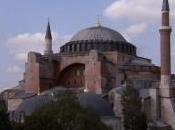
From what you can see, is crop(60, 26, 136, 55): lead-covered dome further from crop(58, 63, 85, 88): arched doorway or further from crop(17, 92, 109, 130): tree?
crop(17, 92, 109, 130): tree

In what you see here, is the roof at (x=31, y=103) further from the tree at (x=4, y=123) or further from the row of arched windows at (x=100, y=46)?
the tree at (x=4, y=123)

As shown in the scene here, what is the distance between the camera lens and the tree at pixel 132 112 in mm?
29062

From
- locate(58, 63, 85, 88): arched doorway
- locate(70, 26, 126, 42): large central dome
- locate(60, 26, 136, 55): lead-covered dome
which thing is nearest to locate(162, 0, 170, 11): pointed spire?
locate(60, 26, 136, 55): lead-covered dome

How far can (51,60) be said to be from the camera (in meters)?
37.4

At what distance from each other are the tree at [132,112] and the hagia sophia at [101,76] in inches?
37.2

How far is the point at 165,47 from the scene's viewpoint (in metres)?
33.2

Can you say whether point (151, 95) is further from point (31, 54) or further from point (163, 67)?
point (31, 54)

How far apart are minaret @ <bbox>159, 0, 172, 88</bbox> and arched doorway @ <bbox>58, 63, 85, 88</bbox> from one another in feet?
18.7

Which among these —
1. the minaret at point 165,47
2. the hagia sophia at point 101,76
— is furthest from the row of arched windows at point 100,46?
the minaret at point 165,47

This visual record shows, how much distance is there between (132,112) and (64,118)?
8.52 metres

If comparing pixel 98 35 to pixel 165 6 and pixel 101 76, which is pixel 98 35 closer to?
pixel 101 76

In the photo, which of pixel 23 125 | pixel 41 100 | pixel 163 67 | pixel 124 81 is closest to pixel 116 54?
pixel 124 81

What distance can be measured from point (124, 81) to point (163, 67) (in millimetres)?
3400

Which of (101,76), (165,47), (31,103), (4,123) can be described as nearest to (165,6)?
(165,47)
